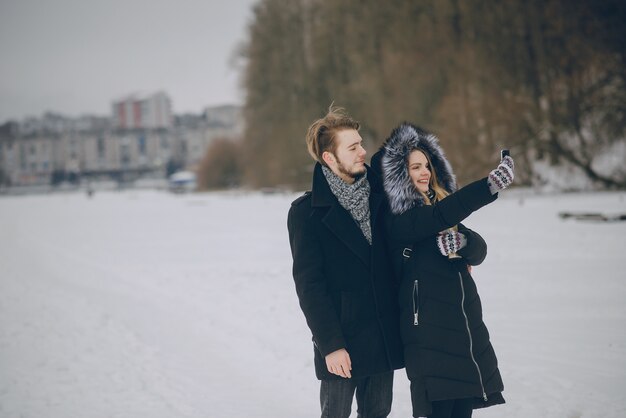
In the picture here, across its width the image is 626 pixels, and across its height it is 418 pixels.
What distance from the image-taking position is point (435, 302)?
3500 millimetres

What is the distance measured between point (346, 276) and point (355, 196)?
396mm

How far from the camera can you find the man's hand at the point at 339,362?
340 centimetres

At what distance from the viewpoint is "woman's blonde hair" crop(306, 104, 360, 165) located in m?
3.52

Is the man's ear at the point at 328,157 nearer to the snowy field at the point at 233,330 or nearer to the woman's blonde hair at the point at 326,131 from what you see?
the woman's blonde hair at the point at 326,131

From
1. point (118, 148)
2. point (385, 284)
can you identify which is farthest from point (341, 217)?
point (118, 148)

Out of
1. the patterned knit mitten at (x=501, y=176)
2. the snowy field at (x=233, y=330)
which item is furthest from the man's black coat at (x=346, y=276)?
the snowy field at (x=233, y=330)

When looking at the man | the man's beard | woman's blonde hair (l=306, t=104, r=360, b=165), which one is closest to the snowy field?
the man

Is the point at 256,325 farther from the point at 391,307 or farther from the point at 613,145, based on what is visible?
the point at 613,145

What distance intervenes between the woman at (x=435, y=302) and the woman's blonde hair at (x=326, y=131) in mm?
310

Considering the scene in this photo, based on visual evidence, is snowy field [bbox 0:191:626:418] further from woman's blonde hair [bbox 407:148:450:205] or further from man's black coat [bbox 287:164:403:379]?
woman's blonde hair [bbox 407:148:450:205]

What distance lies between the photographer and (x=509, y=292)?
364 inches

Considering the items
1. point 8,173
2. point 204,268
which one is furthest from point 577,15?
point 8,173

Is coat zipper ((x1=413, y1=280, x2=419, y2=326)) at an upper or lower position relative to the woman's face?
lower

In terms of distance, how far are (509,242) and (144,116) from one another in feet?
558
